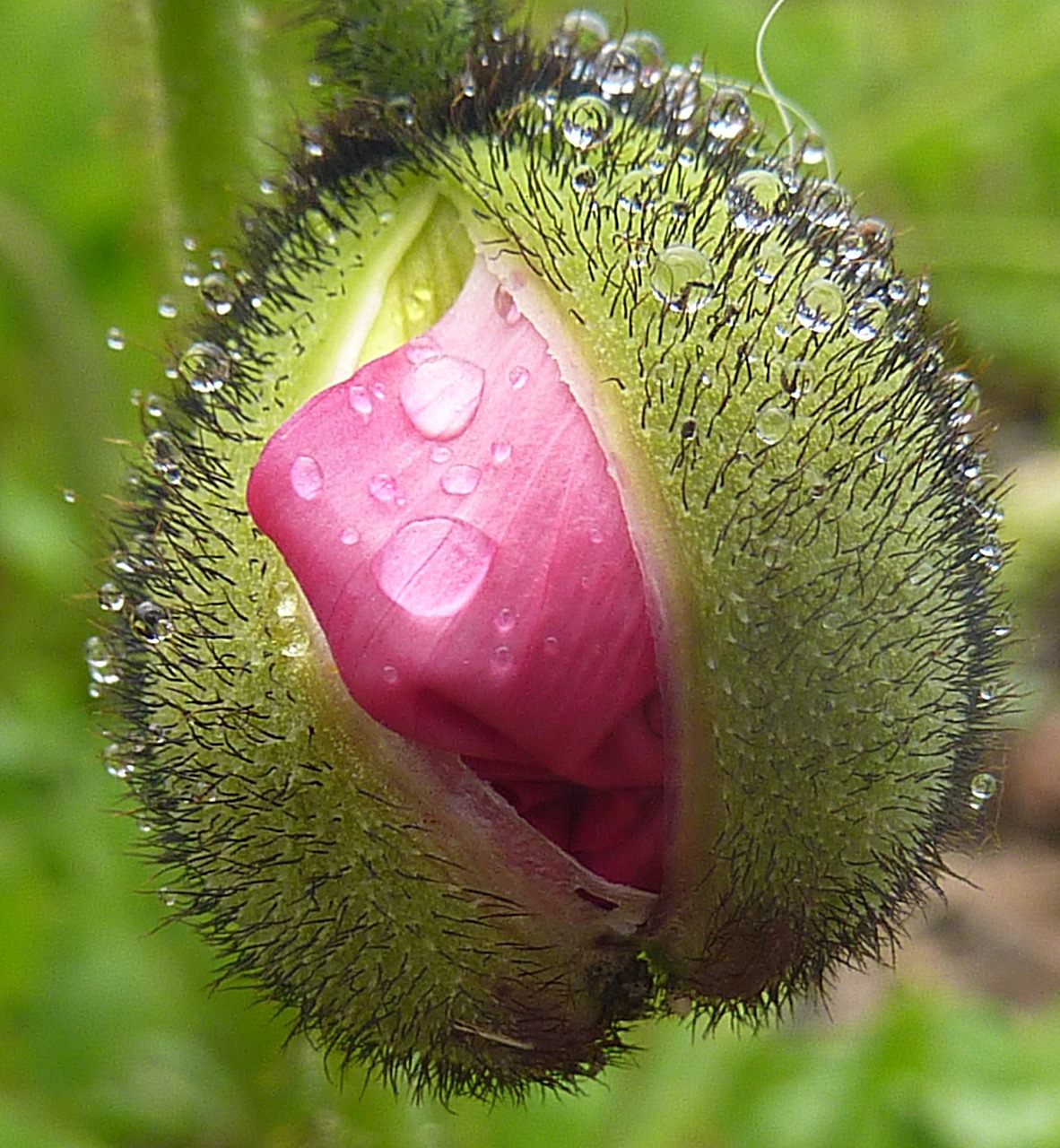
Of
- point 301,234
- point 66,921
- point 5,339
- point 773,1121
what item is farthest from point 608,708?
point 5,339

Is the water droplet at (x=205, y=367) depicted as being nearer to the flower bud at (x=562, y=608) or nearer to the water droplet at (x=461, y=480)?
the flower bud at (x=562, y=608)

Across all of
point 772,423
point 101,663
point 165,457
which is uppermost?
point 772,423

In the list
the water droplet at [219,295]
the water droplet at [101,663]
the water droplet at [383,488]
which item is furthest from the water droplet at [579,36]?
the water droplet at [101,663]

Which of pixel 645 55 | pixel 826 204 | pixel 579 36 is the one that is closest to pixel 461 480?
pixel 826 204

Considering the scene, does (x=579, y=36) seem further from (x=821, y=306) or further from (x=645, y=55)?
(x=821, y=306)

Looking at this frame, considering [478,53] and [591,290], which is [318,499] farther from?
[478,53]
